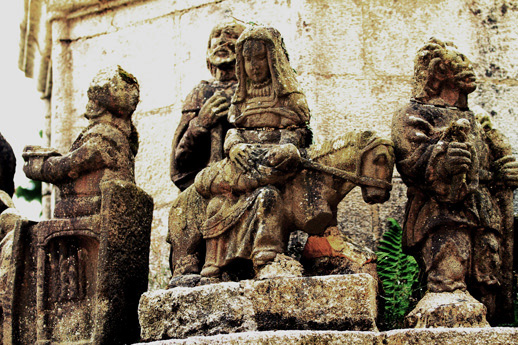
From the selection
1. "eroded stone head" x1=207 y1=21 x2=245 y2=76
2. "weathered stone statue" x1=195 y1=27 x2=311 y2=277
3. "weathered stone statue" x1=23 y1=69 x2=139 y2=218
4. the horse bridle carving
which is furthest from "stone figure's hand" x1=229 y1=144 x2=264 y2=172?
"eroded stone head" x1=207 y1=21 x2=245 y2=76

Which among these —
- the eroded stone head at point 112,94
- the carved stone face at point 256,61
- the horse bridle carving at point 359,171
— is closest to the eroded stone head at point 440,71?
the horse bridle carving at point 359,171

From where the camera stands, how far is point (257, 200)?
527cm

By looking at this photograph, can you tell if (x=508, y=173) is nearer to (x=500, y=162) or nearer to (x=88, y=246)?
(x=500, y=162)

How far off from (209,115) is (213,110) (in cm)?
5

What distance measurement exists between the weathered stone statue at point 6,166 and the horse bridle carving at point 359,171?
9.90 ft

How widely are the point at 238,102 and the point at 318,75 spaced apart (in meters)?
1.88

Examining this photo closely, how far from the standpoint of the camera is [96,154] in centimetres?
596

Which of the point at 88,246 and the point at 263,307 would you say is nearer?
the point at 263,307

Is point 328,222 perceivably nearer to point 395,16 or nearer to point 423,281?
point 423,281

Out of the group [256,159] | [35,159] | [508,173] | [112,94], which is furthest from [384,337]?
[35,159]

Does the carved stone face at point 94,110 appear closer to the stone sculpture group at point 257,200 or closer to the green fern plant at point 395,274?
the stone sculpture group at point 257,200

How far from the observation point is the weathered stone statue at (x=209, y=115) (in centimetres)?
647

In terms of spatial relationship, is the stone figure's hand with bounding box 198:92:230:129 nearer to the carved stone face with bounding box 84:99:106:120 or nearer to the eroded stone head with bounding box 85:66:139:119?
the eroded stone head with bounding box 85:66:139:119

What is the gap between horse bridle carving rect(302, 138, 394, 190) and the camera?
5262 millimetres
